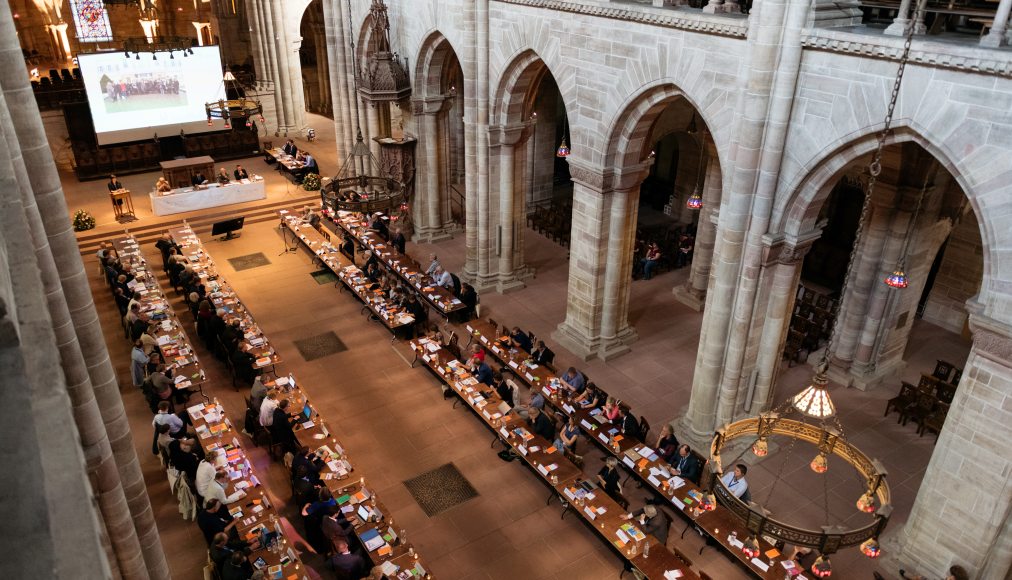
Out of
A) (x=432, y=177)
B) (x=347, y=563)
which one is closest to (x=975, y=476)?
(x=347, y=563)

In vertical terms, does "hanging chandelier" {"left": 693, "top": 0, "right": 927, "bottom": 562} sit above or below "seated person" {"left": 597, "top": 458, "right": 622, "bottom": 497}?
above

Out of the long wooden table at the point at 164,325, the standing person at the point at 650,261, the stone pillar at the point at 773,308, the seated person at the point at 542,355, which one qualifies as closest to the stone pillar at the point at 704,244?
the standing person at the point at 650,261

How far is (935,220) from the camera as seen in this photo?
14.2m

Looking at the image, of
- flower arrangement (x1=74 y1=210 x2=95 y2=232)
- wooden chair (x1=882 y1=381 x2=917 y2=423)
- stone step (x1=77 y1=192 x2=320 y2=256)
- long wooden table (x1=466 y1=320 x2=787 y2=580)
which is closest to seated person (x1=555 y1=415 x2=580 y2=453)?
long wooden table (x1=466 y1=320 x2=787 y2=580)

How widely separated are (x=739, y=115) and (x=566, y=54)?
4.60 m

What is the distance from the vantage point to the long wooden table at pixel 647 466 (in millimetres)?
10180

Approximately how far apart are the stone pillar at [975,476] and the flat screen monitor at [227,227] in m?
19.4

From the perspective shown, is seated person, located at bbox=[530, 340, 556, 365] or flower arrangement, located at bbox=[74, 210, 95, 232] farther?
flower arrangement, located at bbox=[74, 210, 95, 232]

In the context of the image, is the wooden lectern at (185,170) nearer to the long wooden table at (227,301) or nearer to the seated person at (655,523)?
the long wooden table at (227,301)

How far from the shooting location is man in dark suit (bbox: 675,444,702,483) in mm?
11680

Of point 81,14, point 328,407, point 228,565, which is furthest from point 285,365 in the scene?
point 81,14

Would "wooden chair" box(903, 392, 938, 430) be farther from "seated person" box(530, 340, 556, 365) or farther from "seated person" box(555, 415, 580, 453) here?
"seated person" box(530, 340, 556, 365)

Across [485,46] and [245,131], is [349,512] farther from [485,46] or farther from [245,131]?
[245,131]

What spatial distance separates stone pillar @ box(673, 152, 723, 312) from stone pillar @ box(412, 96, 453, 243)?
24.8 feet
